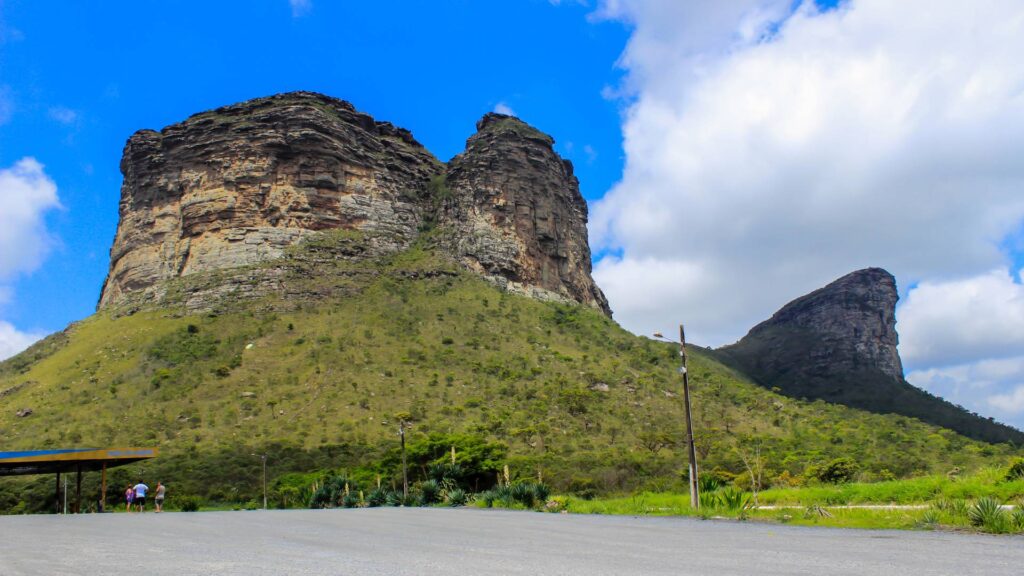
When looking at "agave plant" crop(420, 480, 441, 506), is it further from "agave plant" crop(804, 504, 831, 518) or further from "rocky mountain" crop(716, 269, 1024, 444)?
"rocky mountain" crop(716, 269, 1024, 444)

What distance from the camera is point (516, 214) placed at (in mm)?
85500

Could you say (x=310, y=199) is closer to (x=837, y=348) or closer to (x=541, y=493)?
(x=541, y=493)

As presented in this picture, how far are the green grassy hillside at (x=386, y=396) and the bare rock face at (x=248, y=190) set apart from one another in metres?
5.37

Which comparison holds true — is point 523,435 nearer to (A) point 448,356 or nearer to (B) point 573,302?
(A) point 448,356

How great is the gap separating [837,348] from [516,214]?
7122cm

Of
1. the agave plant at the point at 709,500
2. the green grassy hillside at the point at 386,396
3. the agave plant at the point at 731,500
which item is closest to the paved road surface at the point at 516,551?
the agave plant at the point at 731,500

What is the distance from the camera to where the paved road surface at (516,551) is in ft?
27.1

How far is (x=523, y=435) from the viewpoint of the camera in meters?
47.3

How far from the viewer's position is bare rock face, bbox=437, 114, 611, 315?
81.1 metres

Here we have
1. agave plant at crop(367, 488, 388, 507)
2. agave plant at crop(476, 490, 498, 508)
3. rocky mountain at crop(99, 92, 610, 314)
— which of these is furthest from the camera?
rocky mountain at crop(99, 92, 610, 314)

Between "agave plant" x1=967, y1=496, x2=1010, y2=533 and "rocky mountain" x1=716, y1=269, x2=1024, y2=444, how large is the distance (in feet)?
324

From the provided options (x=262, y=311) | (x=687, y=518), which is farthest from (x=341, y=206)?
(x=687, y=518)

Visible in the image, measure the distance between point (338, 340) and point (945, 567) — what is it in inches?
2151

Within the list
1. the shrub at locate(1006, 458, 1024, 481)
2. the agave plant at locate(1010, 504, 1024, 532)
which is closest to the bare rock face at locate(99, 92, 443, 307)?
the shrub at locate(1006, 458, 1024, 481)
